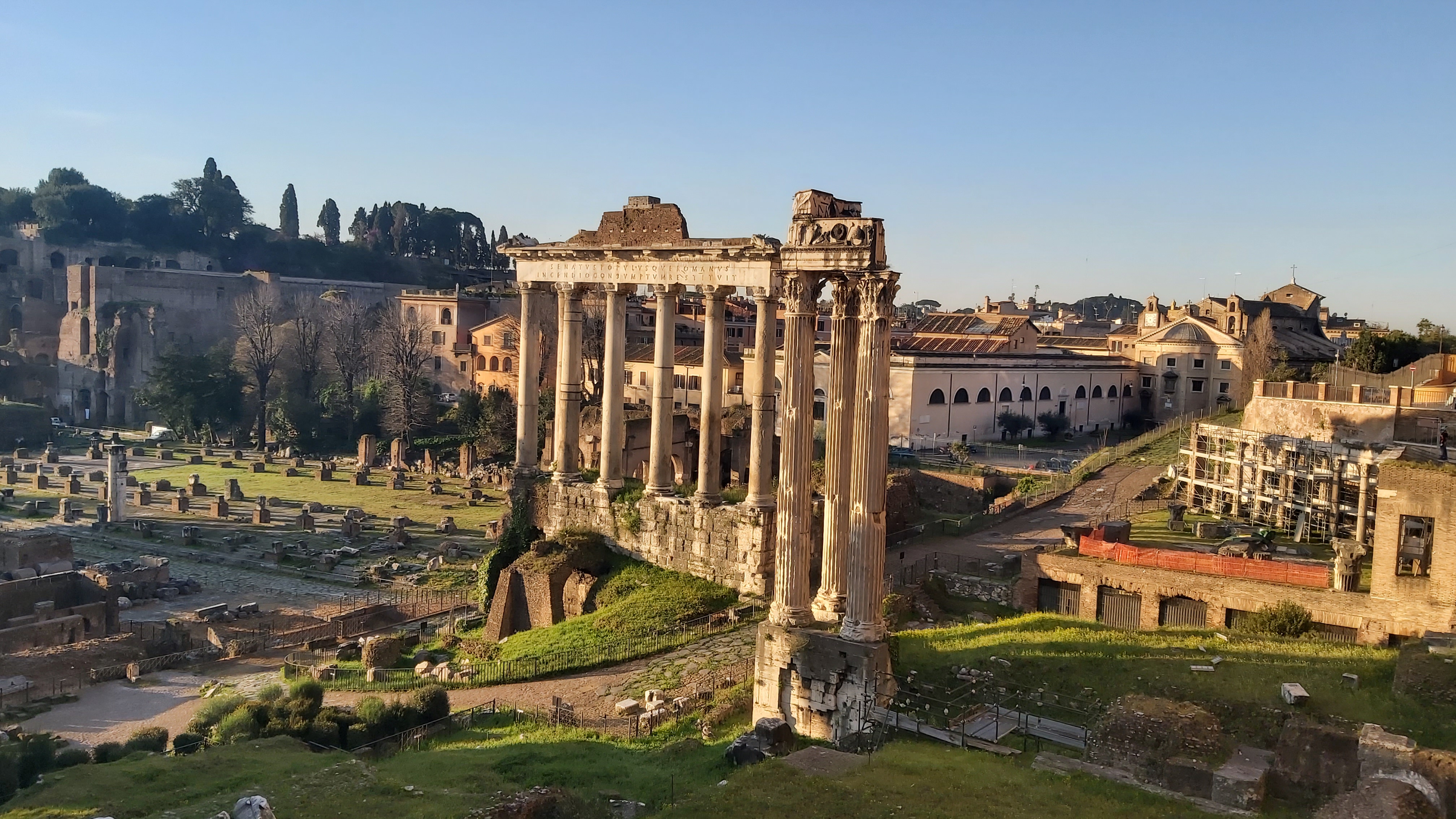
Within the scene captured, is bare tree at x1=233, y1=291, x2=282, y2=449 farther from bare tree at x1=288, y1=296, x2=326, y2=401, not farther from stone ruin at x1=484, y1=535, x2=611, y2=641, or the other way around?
stone ruin at x1=484, y1=535, x2=611, y2=641

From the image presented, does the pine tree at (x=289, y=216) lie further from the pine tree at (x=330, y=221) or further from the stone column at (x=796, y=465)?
the stone column at (x=796, y=465)

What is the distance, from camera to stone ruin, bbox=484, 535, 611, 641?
78.4 feet

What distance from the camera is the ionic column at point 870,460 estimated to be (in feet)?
48.2

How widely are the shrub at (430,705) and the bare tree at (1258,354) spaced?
4348 cm

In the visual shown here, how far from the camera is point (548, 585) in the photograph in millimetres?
23906

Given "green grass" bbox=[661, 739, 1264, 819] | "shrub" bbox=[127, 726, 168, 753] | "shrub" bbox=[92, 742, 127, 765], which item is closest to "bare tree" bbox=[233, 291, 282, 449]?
"shrub" bbox=[127, 726, 168, 753]

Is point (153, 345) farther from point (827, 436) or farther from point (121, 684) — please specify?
point (827, 436)

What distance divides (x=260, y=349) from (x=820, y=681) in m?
58.1

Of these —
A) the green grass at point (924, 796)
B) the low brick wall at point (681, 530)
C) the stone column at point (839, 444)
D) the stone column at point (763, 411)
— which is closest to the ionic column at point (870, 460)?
the stone column at point (839, 444)

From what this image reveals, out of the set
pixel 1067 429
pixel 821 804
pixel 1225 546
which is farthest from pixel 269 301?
pixel 821 804

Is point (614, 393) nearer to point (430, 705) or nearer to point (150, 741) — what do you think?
point (430, 705)

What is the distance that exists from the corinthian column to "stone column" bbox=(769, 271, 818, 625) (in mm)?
11153

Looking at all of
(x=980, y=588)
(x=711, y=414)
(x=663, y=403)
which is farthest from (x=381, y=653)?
(x=980, y=588)

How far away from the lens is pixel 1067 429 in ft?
177
